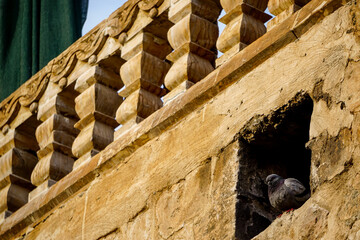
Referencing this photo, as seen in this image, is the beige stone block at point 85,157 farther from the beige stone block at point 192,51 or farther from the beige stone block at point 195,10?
the beige stone block at point 195,10

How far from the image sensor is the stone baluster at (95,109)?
5.62m

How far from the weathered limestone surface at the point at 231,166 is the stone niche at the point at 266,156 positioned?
0.13 ft

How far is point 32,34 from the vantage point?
8516mm

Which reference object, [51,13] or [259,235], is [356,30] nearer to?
[259,235]

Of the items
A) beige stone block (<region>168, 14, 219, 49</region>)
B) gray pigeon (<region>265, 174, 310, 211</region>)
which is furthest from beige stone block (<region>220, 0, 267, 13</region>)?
gray pigeon (<region>265, 174, 310, 211</region>)

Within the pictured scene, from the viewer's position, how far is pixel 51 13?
339 inches

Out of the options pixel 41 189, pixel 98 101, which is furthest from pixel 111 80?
pixel 41 189

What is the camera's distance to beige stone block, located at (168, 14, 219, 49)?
206 inches

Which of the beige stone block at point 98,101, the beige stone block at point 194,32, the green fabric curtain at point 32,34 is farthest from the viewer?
the green fabric curtain at point 32,34

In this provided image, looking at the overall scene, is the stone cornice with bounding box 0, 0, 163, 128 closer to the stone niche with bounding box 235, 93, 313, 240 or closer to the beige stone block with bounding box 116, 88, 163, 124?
the beige stone block with bounding box 116, 88, 163, 124

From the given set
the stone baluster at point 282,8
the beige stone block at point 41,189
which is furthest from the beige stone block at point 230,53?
the beige stone block at point 41,189

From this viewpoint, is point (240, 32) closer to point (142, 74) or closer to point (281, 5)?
point (281, 5)

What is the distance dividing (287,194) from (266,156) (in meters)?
0.45

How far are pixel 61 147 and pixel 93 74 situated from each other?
1.76 feet
